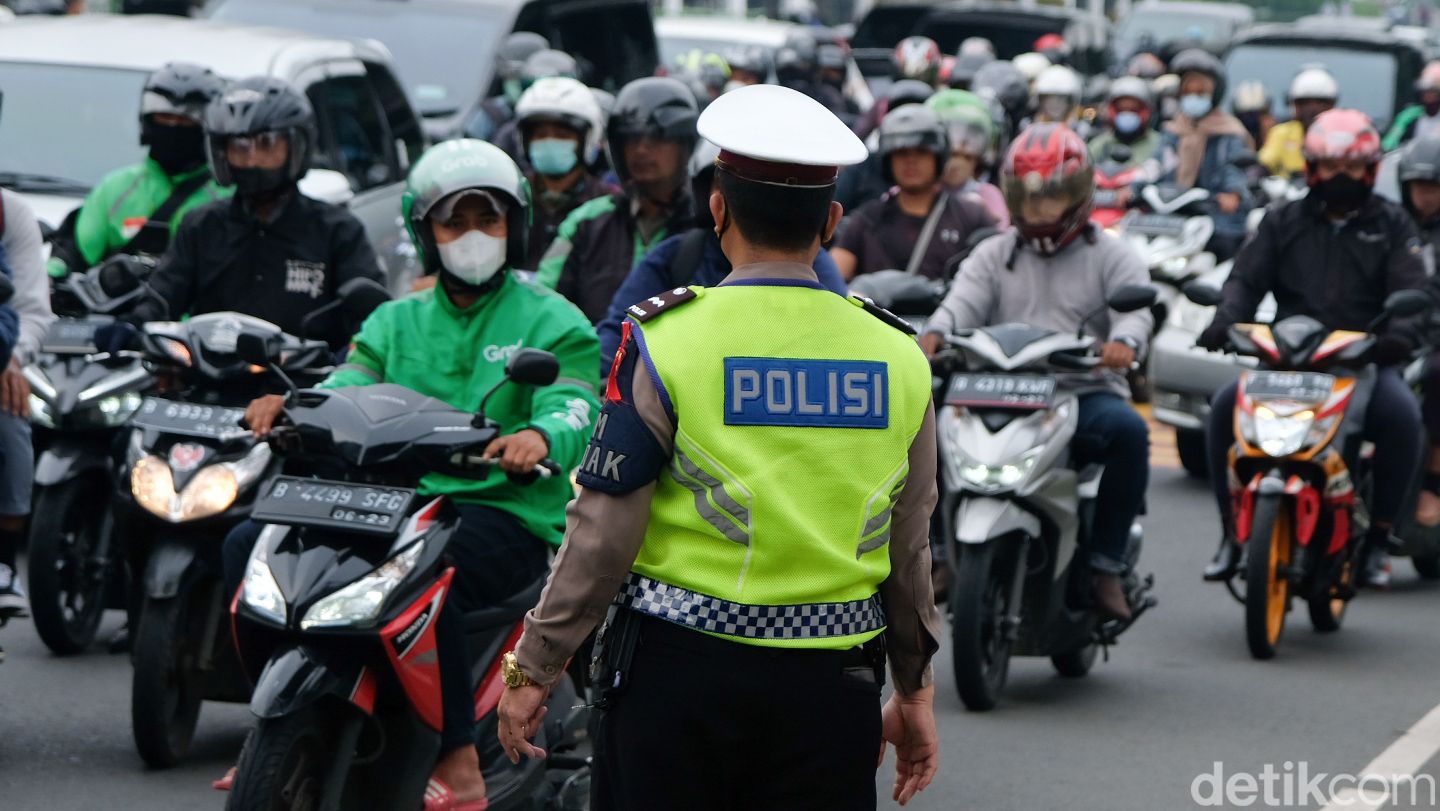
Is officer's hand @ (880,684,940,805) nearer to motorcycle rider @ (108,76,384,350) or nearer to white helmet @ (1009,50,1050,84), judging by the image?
motorcycle rider @ (108,76,384,350)

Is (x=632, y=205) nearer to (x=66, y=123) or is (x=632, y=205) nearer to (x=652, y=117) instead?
(x=652, y=117)

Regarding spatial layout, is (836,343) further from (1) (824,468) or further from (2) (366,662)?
(2) (366,662)

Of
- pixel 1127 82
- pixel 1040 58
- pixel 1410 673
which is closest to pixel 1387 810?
pixel 1410 673

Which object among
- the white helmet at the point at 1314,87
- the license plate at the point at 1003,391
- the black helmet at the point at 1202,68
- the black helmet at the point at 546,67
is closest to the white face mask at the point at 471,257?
the license plate at the point at 1003,391

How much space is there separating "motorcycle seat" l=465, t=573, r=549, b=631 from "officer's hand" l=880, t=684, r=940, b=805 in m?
1.46

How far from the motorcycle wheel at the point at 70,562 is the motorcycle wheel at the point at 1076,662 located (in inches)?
129

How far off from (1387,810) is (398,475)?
3033mm

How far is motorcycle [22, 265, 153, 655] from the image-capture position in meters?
7.64

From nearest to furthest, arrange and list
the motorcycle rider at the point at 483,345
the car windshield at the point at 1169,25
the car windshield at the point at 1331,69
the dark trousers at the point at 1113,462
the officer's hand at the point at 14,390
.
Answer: the motorcycle rider at the point at 483,345, the officer's hand at the point at 14,390, the dark trousers at the point at 1113,462, the car windshield at the point at 1331,69, the car windshield at the point at 1169,25

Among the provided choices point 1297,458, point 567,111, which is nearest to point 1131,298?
point 1297,458

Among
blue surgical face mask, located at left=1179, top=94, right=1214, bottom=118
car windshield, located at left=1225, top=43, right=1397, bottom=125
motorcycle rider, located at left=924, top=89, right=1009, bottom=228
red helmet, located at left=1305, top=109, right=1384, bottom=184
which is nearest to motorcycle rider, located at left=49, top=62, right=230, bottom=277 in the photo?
motorcycle rider, located at left=924, top=89, right=1009, bottom=228

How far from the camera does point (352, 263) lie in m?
7.42

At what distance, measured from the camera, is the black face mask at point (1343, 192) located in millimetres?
8766

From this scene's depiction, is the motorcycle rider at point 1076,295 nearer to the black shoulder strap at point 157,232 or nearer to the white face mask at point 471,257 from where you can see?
the white face mask at point 471,257
